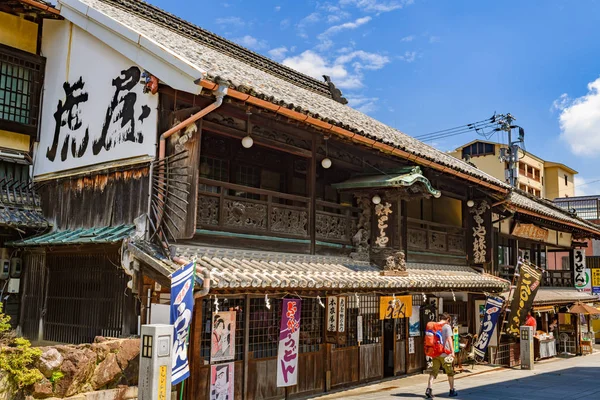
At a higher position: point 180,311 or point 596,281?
point 596,281

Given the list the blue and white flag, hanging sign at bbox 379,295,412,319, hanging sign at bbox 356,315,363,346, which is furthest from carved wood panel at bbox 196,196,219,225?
hanging sign at bbox 379,295,412,319

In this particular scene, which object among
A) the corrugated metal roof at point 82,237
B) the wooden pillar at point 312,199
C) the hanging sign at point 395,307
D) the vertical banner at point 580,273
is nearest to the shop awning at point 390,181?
the wooden pillar at point 312,199

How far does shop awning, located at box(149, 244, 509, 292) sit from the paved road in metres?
2.86

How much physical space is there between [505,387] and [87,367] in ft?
41.0

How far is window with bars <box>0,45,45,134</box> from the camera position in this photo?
46.9 ft

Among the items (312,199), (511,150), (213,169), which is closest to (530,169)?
(511,150)

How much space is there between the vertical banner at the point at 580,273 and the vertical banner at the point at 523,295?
9740 mm

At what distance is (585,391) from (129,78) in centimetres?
1513

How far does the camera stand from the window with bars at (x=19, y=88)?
14297 millimetres

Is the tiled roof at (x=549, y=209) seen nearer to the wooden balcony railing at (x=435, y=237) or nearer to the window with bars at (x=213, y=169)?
the wooden balcony railing at (x=435, y=237)

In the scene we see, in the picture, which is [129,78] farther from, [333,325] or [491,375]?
[491,375]

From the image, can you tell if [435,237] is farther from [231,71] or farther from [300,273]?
[231,71]

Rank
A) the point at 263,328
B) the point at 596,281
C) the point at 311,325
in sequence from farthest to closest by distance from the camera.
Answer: the point at 596,281 < the point at 311,325 < the point at 263,328

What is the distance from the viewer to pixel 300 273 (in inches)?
494
